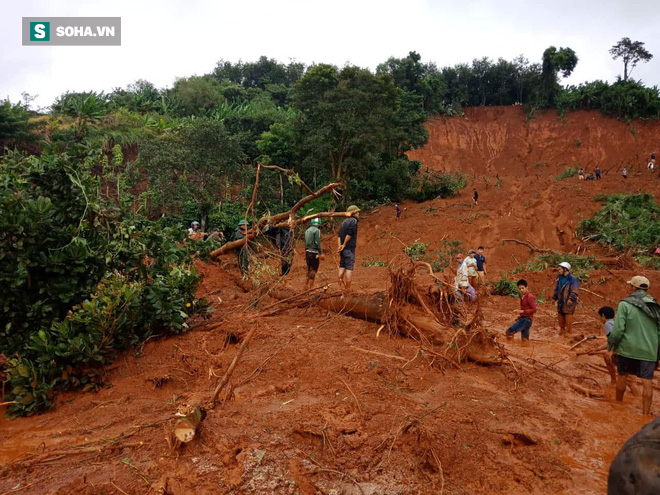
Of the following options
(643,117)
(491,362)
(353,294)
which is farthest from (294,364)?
(643,117)

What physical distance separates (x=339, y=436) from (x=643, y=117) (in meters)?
44.9

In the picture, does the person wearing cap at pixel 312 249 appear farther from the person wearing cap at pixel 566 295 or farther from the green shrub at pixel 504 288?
the green shrub at pixel 504 288

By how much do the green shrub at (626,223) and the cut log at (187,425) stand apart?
15460mm

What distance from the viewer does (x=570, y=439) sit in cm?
406

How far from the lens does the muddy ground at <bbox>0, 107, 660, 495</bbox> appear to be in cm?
328

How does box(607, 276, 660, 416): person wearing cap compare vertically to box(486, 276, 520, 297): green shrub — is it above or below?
above

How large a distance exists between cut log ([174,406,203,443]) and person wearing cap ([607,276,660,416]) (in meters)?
4.50

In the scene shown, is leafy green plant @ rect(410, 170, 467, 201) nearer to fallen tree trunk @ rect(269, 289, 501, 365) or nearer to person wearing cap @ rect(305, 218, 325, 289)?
person wearing cap @ rect(305, 218, 325, 289)

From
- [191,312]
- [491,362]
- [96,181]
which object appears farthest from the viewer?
[191,312]

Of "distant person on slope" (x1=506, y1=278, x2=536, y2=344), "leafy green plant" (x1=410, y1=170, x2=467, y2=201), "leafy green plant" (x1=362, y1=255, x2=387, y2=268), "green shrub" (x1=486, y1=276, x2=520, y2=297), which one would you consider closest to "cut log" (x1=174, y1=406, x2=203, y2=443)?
"distant person on slope" (x1=506, y1=278, x2=536, y2=344)

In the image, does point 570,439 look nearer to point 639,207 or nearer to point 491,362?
point 491,362

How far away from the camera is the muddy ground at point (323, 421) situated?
328 centimetres

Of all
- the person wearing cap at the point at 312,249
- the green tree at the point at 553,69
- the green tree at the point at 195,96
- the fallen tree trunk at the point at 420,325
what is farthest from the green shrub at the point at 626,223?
the green tree at the point at 195,96

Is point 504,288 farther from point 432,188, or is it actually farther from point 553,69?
point 553,69
